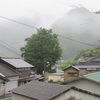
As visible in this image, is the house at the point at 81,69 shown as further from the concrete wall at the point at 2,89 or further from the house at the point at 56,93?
the house at the point at 56,93

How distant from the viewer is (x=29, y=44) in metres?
63.8

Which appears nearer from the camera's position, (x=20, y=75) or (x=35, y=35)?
(x=20, y=75)

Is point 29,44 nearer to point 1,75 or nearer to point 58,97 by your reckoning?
point 1,75

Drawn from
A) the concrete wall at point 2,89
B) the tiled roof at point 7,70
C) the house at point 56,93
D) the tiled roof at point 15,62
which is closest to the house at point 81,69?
the tiled roof at point 15,62

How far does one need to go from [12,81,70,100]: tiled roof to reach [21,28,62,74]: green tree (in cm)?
3818

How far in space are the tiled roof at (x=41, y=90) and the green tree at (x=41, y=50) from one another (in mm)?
38176

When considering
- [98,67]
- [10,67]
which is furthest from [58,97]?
[98,67]

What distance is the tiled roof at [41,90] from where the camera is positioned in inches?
807

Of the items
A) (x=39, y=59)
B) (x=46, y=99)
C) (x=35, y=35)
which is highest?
(x=35, y=35)

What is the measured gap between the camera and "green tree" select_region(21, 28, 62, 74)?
6244 centimetres

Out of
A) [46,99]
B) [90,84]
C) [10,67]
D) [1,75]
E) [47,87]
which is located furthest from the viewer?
[10,67]

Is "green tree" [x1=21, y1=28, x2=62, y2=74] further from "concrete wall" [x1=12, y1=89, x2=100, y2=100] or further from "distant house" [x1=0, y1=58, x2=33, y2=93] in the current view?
"concrete wall" [x1=12, y1=89, x2=100, y2=100]

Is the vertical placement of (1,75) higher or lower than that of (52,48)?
lower

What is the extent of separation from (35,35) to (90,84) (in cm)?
4189
